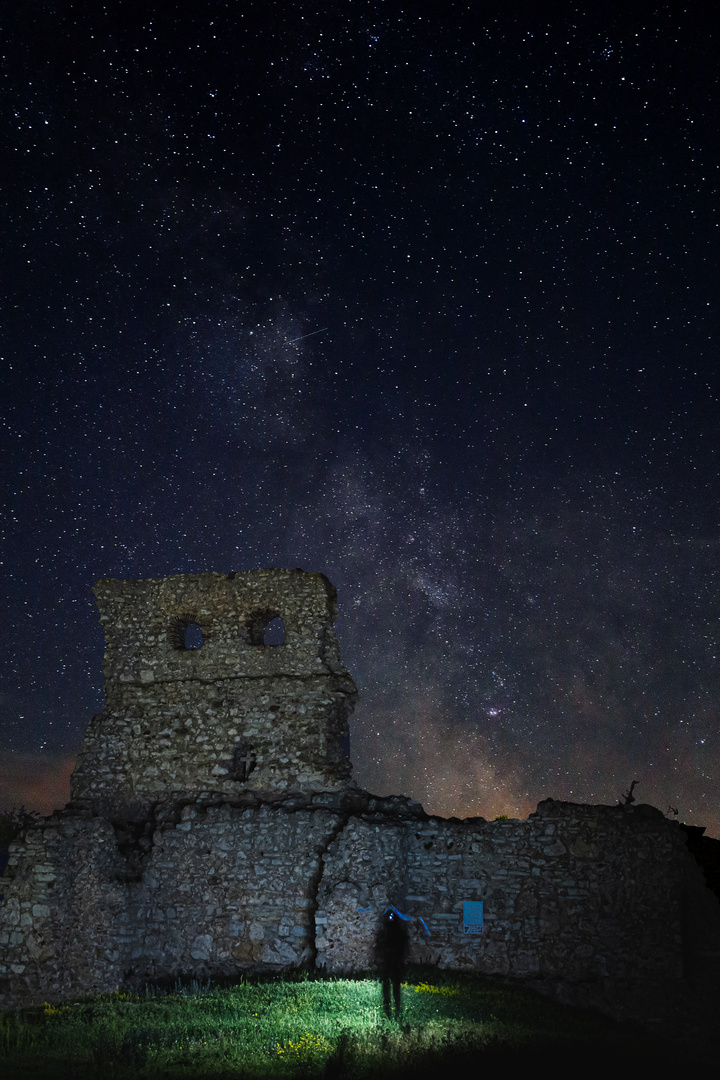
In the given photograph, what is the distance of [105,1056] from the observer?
962cm

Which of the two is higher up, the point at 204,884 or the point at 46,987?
the point at 204,884

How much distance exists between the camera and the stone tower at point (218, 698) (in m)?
16.4

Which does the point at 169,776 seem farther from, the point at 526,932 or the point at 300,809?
the point at 526,932

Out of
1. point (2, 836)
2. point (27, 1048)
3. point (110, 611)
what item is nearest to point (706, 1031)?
point (27, 1048)

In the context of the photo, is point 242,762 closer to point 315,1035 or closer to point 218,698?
point 218,698

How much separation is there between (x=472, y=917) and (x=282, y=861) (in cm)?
355

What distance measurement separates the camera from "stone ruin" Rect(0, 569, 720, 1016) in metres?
14.0

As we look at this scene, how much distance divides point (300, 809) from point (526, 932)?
4.52 metres

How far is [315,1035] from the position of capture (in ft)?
34.1

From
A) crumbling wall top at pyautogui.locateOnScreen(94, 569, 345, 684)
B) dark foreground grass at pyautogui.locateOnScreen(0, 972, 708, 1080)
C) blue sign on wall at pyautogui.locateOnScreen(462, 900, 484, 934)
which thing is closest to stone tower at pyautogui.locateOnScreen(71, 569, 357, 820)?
crumbling wall top at pyautogui.locateOnScreen(94, 569, 345, 684)

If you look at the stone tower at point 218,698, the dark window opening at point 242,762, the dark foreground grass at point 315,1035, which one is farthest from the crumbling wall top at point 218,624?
the dark foreground grass at point 315,1035

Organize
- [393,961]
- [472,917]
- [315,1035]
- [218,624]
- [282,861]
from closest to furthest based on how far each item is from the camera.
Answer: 1. [315,1035]
2. [393,961]
3. [472,917]
4. [282,861]
5. [218,624]

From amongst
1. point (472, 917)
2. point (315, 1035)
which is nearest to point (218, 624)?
point (472, 917)

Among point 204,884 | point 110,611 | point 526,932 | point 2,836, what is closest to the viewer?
point 526,932
